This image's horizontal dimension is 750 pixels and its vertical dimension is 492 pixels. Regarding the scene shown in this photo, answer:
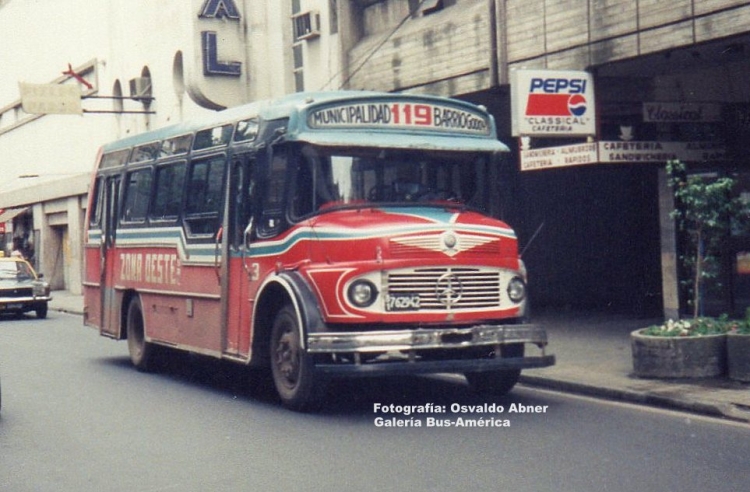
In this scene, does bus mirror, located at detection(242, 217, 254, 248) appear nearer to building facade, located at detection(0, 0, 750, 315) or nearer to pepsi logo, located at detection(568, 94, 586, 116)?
building facade, located at detection(0, 0, 750, 315)

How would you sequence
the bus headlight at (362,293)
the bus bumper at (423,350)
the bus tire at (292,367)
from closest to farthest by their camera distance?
the bus bumper at (423,350) → the bus headlight at (362,293) → the bus tire at (292,367)

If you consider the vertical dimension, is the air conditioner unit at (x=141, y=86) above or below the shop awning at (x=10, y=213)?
above

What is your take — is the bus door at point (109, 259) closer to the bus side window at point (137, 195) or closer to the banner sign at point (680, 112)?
the bus side window at point (137, 195)

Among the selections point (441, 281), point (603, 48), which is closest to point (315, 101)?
point (441, 281)

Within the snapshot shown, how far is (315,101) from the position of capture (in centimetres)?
1130

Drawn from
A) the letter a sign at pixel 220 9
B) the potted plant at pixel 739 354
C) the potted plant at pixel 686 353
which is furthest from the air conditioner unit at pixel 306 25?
the potted plant at pixel 739 354

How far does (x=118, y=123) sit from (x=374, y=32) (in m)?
18.3

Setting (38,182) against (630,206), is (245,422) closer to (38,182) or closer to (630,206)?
(630,206)

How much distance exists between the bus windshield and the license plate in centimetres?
108

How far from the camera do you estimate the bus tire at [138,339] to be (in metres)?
15.4

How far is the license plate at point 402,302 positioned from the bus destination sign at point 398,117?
1.83 meters

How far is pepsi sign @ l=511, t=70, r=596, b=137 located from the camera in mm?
16000

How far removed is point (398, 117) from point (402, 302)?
2.01 meters

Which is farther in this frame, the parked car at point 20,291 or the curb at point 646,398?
the parked car at point 20,291
